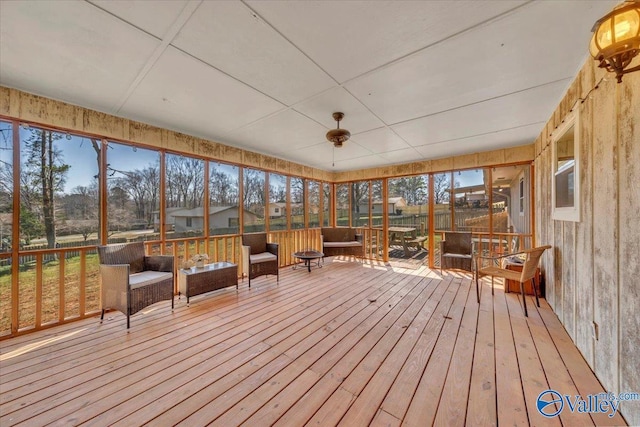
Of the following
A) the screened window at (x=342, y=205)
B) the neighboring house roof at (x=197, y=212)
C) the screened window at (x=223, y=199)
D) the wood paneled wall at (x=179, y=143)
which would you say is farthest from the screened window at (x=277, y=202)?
the screened window at (x=342, y=205)

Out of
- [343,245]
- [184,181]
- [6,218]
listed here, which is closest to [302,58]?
[184,181]

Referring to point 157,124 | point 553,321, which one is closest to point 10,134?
point 157,124

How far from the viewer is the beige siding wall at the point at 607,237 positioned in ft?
4.70

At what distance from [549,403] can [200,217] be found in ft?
15.3

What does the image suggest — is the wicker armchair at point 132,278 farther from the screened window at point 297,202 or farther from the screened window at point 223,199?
the screened window at point 297,202

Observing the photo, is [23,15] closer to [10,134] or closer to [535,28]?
[10,134]

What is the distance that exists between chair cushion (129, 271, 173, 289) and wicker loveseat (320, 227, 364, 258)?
3487mm

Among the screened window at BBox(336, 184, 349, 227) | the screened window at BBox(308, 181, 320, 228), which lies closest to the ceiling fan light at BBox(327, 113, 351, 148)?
the screened window at BBox(308, 181, 320, 228)

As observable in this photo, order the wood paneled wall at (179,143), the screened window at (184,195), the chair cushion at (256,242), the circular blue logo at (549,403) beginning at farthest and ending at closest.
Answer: the chair cushion at (256,242) < the screened window at (184,195) < the wood paneled wall at (179,143) < the circular blue logo at (549,403)

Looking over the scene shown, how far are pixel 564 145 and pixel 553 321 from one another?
2.07m

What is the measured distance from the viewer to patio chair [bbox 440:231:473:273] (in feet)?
14.9

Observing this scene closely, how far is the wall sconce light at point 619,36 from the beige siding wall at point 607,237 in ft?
1.05

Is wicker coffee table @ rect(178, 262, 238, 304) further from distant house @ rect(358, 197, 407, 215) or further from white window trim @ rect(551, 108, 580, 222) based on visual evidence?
white window trim @ rect(551, 108, 580, 222)

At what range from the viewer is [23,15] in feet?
5.15
